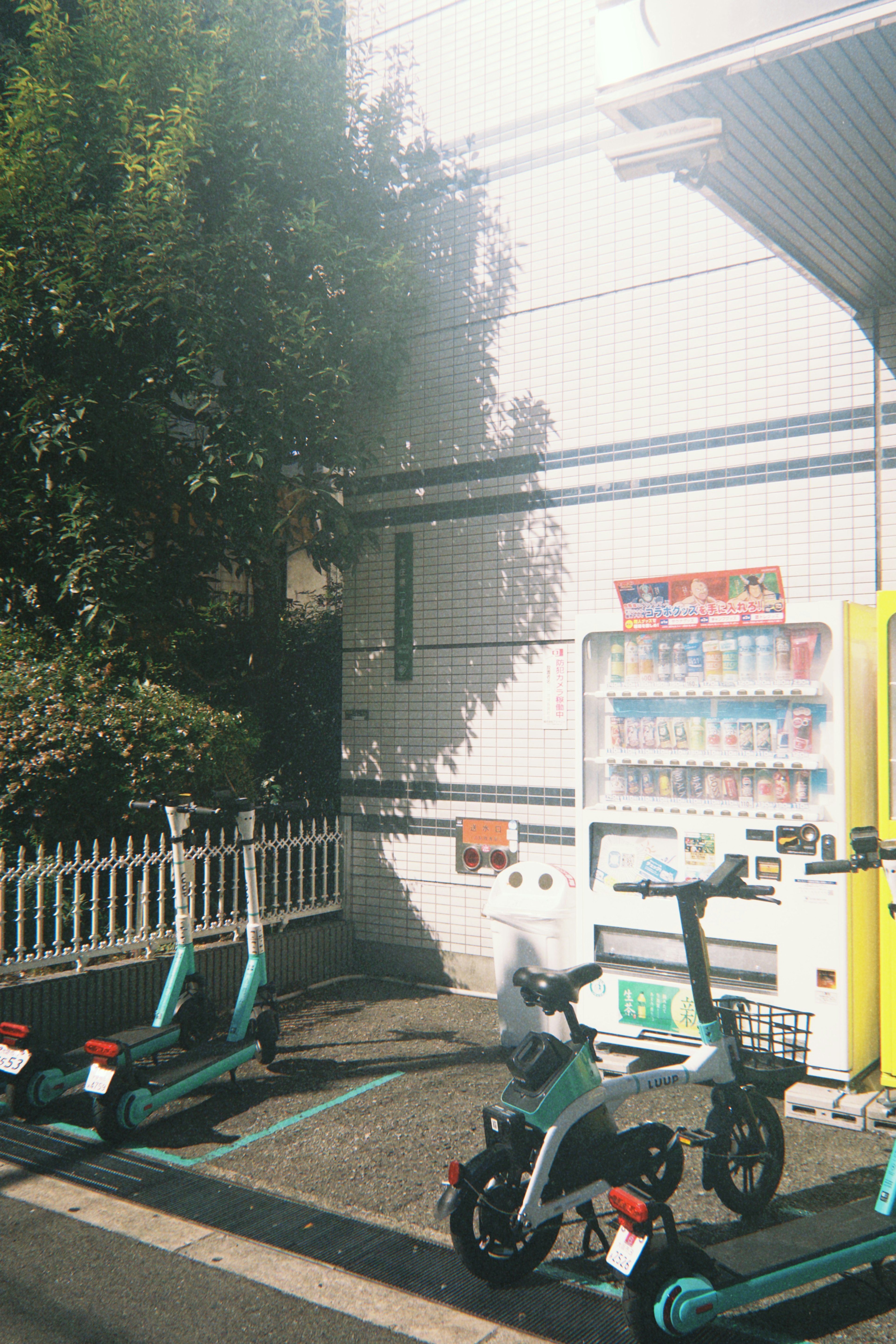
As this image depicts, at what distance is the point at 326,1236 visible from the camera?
382 centimetres

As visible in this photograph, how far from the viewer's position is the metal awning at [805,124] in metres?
3.79

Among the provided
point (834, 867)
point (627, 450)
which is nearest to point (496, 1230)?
point (834, 867)

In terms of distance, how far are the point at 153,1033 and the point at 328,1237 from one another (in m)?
1.75

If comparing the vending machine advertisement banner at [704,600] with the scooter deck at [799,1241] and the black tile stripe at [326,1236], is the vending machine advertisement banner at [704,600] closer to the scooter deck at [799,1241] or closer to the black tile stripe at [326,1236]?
the scooter deck at [799,1241]

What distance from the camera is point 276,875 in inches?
287

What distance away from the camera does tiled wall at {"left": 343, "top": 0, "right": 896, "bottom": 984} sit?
6242 mm

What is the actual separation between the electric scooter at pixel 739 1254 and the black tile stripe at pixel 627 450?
3411 mm

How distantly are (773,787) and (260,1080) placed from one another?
3347 mm

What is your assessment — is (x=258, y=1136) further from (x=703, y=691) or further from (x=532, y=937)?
(x=703, y=691)

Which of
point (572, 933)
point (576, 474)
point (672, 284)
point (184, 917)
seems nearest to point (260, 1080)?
point (184, 917)

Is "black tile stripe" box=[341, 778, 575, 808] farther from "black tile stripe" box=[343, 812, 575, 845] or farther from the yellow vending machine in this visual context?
the yellow vending machine

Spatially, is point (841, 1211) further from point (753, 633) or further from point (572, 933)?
point (753, 633)

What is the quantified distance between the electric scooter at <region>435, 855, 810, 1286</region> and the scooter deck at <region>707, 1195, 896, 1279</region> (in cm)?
31

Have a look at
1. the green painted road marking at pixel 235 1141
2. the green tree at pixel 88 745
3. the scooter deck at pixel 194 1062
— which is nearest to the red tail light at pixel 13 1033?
the green painted road marking at pixel 235 1141
